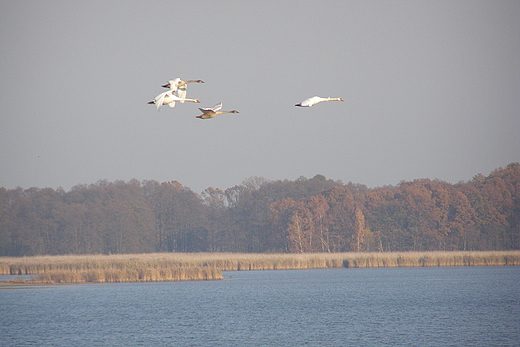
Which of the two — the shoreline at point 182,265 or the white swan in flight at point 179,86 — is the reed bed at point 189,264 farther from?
the white swan in flight at point 179,86

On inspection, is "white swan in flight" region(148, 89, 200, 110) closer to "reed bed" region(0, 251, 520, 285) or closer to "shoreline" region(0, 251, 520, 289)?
"shoreline" region(0, 251, 520, 289)

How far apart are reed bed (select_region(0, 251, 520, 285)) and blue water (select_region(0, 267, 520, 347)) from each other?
1.10m

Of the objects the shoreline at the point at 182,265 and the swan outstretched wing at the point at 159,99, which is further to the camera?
the shoreline at the point at 182,265

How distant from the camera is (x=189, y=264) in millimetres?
52312

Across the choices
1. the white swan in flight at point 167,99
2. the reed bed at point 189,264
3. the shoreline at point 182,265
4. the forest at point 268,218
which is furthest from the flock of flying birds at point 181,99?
the forest at point 268,218

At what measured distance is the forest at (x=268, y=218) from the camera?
241 ft

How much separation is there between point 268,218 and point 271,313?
1861 inches

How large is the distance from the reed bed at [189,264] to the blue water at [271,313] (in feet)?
3.61

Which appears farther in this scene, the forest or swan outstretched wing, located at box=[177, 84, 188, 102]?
the forest

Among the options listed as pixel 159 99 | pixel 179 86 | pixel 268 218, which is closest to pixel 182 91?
pixel 179 86

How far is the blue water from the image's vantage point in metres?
25.2

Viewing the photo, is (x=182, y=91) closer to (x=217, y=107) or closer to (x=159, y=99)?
(x=217, y=107)

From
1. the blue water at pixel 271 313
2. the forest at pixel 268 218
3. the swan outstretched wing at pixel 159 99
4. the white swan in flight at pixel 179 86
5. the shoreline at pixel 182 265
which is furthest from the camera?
the forest at pixel 268 218

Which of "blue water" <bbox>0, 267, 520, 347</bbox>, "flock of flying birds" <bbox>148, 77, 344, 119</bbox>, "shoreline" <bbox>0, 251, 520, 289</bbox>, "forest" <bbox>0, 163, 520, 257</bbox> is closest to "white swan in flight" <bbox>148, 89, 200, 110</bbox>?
"flock of flying birds" <bbox>148, 77, 344, 119</bbox>
